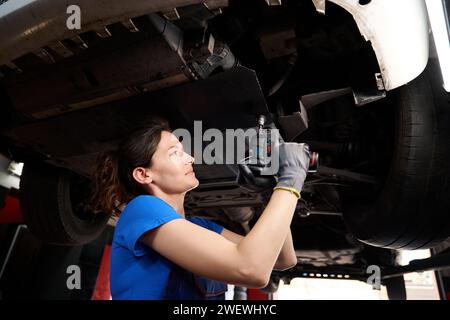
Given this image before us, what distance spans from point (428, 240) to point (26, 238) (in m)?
3.26

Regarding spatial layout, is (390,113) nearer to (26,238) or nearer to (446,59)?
(446,59)

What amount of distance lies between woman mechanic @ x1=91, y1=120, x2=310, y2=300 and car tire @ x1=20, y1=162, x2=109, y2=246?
2.41 feet

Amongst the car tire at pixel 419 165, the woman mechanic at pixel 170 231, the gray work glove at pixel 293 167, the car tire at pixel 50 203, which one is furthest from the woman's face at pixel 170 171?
the car tire at pixel 50 203

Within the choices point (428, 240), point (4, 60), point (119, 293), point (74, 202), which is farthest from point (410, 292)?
point (4, 60)

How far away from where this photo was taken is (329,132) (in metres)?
1.44

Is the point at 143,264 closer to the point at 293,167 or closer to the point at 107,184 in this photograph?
the point at 107,184

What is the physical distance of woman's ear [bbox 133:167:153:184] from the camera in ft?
2.96

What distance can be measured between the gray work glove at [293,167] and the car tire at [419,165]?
39cm

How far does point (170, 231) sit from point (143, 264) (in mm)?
127

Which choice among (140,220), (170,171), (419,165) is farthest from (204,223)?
(419,165)

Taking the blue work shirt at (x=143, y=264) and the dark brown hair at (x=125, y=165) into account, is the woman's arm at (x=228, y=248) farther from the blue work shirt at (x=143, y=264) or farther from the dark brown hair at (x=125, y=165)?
the dark brown hair at (x=125, y=165)

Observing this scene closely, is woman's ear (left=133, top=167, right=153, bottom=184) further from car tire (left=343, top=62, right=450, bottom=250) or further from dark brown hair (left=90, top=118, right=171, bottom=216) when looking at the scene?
car tire (left=343, top=62, right=450, bottom=250)

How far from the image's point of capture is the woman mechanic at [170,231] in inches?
26.1

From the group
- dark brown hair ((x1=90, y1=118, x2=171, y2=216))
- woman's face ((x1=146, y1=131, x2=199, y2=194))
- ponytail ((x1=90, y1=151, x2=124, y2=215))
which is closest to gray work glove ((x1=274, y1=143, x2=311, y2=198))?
woman's face ((x1=146, y1=131, x2=199, y2=194))
